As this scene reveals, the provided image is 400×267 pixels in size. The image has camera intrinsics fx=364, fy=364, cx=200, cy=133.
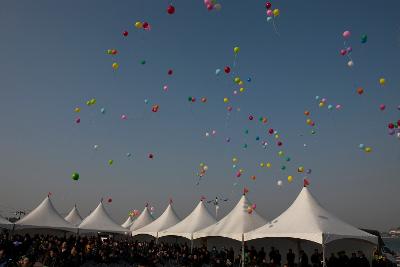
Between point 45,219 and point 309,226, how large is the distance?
16043 mm

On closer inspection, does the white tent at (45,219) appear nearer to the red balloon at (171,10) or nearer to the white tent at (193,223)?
the white tent at (193,223)

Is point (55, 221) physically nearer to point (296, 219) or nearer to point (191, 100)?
point (191, 100)

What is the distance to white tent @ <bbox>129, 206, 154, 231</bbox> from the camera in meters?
30.8

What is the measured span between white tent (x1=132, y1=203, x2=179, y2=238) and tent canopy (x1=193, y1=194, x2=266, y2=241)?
6964 mm

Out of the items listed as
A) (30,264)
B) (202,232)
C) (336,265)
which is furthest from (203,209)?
(30,264)

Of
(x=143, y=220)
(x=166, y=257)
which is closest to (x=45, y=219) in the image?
(x=166, y=257)

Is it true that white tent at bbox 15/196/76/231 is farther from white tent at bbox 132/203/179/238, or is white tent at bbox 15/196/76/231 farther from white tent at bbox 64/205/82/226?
white tent at bbox 64/205/82/226


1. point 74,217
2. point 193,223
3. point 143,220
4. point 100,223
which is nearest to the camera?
point 193,223

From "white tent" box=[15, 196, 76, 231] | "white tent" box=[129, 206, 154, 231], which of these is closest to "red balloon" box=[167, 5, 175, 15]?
"white tent" box=[15, 196, 76, 231]

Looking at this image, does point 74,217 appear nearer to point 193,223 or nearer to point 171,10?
point 193,223

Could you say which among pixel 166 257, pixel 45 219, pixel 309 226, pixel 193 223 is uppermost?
pixel 45 219

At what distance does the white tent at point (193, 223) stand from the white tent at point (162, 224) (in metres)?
1.71

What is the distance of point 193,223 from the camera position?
20.3m

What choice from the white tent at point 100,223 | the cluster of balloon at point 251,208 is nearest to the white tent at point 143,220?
the white tent at point 100,223
